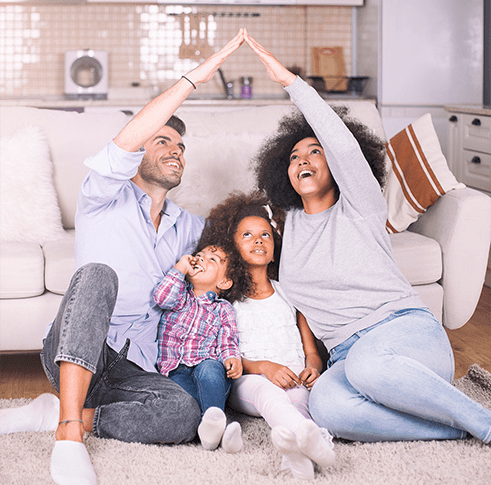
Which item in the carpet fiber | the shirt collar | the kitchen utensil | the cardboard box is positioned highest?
the kitchen utensil

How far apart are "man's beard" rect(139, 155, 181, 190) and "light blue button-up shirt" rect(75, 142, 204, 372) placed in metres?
0.06

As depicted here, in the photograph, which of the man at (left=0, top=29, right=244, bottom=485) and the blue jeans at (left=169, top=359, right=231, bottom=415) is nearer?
the man at (left=0, top=29, right=244, bottom=485)

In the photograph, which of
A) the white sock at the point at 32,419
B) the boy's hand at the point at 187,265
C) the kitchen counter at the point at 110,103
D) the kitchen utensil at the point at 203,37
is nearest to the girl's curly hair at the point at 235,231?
the boy's hand at the point at 187,265

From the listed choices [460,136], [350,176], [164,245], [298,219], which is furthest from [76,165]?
[460,136]

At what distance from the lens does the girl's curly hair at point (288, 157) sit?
188 centimetres

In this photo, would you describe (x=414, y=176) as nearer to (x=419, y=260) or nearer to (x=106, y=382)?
(x=419, y=260)

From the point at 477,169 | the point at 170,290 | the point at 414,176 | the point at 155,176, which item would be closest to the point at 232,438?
the point at 170,290

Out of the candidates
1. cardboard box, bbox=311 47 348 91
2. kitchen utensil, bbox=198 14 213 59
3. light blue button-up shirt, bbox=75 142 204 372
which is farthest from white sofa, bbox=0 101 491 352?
kitchen utensil, bbox=198 14 213 59

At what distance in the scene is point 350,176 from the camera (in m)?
1.57

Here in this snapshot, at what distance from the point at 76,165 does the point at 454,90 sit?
3037 mm

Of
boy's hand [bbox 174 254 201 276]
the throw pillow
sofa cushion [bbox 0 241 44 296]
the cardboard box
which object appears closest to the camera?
A: boy's hand [bbox 174 254 201 276]

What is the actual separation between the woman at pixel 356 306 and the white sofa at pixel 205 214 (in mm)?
561

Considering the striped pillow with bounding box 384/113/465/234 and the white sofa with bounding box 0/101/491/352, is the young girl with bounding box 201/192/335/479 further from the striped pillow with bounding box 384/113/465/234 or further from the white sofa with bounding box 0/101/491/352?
the striped pillow with bounding box 384/113/465/234

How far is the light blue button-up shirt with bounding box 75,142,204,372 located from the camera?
1.57m
